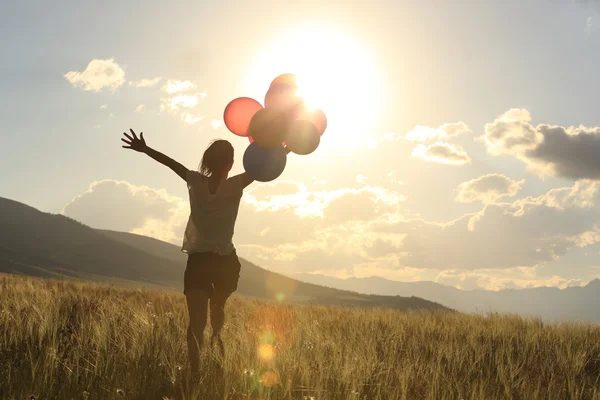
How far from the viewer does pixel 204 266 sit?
16.3 feet

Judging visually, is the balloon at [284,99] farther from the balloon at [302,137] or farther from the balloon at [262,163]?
the balloon at [262,163]

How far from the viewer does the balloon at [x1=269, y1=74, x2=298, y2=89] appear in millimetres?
5883

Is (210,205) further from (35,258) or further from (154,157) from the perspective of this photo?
(35,258)

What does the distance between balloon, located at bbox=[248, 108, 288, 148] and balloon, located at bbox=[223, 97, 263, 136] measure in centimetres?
44

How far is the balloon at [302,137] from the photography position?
546 centimetres

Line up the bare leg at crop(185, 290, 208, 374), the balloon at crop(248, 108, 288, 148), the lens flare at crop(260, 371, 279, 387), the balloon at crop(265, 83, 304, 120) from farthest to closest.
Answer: the balloon at crop(265, 83, 304, 120), the balloon at crop(248, 108, 288, 148), the bare leg at crop(185, 290, 208, 374), the lens flare at crop(260, 371, 279, 387)

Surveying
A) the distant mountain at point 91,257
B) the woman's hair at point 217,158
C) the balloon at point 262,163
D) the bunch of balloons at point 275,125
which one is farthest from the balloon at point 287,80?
the distant mountain at point 91,257

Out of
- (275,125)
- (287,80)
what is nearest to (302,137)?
(275,125)

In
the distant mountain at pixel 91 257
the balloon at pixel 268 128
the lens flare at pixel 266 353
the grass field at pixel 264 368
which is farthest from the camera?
the distant mountain at pixel 91 257

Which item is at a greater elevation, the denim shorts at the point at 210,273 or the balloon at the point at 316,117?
the balloon at the point at 316,117

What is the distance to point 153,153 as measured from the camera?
5.26 metres

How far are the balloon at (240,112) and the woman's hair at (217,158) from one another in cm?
72

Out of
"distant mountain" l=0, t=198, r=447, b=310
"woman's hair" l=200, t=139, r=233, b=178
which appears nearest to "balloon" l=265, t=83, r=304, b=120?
"woman's hair" l=200, t=139, r=233, b=178

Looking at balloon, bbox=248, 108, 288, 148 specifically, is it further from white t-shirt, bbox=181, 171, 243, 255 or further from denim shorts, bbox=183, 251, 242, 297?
denim shorts, bbox=183, 251, 242, 297
